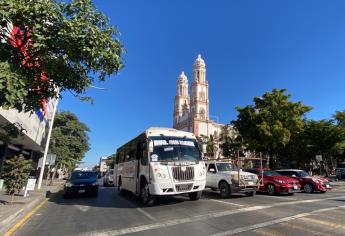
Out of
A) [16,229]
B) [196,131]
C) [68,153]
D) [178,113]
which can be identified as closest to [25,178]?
[16,229]

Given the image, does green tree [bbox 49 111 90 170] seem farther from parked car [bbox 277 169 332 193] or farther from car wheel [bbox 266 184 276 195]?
parked car [bbox 277 169 332 193]

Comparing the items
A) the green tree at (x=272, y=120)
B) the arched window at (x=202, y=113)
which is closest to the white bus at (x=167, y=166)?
the green tree at (x=272, y=120)

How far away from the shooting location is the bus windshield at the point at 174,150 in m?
12.1

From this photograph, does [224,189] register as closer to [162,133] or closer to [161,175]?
[162,133]

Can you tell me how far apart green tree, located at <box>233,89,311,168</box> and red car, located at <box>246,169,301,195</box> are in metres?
15.6

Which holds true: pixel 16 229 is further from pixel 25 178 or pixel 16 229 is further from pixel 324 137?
pixel 324 137

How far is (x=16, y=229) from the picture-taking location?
8.20 metres

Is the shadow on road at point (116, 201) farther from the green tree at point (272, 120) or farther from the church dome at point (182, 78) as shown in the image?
the church dome at point (182, 78)

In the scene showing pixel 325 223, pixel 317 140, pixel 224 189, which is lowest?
pixel 325 223

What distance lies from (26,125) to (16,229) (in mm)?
15589

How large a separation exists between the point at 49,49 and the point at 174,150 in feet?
22.3

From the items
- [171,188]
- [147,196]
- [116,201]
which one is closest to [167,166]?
[171,188]

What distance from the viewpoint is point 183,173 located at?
11.9m

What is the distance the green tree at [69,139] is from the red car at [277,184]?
1114 inches
